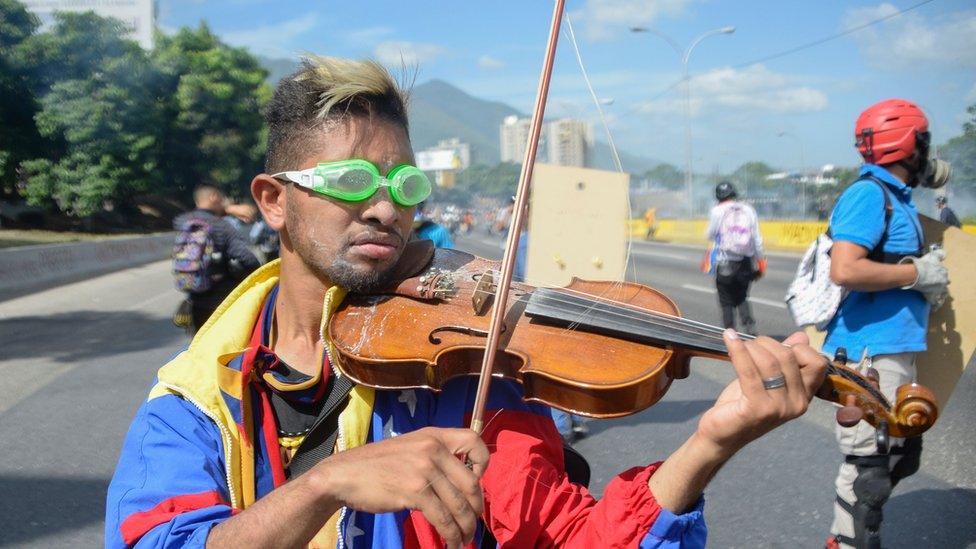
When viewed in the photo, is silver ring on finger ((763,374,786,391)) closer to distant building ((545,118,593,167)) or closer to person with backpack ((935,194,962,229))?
distant building ((545,118,593,167))

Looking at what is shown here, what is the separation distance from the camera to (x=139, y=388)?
7.05m

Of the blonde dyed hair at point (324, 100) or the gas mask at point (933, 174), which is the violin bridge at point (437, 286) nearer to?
the blonde dyed hair at point (324, 100)

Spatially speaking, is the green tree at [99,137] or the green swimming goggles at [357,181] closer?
the green swimming goggles at [357,181]

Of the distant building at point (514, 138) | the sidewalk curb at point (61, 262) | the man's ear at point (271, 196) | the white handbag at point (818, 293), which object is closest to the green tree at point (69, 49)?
the sidewalk curb at point (61, 262)

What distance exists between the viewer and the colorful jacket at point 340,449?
134 cm

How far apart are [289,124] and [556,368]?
0.74 m

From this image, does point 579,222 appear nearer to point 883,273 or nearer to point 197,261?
point 883,273

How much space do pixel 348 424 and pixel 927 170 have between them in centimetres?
260

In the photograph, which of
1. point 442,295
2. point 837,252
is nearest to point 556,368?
point 442,295

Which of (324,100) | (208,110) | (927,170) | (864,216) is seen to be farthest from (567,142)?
(208,110)

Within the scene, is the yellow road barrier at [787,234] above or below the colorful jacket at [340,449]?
below

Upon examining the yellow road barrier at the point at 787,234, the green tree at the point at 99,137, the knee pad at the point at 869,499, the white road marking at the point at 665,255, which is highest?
the green tree at the point at 99,137

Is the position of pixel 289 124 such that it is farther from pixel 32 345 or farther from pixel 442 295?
pixel 32 345

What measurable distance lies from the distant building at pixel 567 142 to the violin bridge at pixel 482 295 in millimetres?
308
